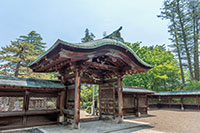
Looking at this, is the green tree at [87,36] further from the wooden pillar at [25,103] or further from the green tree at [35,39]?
the wooden pillar at [25,103]

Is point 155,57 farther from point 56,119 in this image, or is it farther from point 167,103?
point 56,119

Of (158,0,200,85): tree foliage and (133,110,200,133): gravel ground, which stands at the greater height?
(158,0,200,85): tree foliage

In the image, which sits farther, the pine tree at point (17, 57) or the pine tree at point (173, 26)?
the pine tree at point (173, 26)

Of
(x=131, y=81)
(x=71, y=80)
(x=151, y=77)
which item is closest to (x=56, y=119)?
(x=71, y=80)

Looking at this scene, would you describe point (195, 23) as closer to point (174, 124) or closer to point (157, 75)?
point (157, 75)

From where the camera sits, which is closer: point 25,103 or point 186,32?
point 25,103

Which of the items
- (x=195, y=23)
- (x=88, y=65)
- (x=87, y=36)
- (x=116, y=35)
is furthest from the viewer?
(x=87, y=36)

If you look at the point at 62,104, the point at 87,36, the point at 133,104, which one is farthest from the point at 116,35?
the point at 87,36

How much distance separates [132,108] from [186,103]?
37.1 feet

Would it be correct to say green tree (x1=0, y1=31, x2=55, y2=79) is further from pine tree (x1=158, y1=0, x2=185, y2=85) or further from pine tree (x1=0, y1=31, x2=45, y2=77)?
pine tree (x1=158, y1=0, x2=185, y2=85)

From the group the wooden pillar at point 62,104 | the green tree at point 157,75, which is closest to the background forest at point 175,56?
the green tree at point 157,75

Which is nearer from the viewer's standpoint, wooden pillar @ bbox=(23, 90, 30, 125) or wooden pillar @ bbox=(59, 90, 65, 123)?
wooden pillar @ bbox=(23, 90, 30, 125)

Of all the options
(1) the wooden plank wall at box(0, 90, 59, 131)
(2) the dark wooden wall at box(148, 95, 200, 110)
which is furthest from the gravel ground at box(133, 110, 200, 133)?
(2) the dark wooden wall at box(148, 95, 200, 110)

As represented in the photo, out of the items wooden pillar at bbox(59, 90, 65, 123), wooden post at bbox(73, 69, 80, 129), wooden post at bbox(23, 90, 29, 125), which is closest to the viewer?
wooden post at bbox(73, 69, 80, 129)
